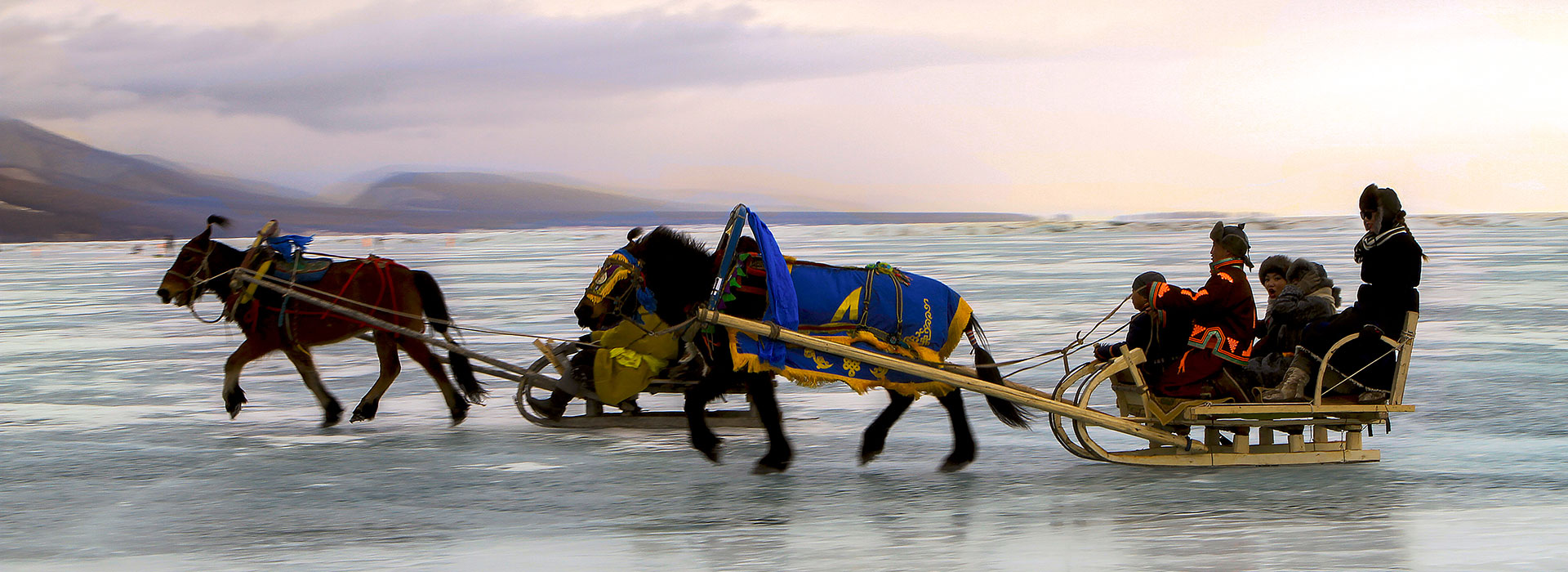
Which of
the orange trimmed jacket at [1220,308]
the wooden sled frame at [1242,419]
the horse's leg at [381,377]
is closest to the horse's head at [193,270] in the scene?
the horse's leg at [381,377]

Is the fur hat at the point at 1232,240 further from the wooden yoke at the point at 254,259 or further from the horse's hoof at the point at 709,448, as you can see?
the wooden yoke at the point at 254,259

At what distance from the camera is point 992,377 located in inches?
225

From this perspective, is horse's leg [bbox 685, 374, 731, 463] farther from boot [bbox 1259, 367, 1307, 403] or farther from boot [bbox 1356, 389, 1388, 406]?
boot [bbox 1356, 389, 1388, 406]

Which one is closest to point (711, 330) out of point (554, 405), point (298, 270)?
point (554, 405)

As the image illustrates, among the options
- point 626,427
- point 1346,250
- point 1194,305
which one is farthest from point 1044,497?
point 1346,250

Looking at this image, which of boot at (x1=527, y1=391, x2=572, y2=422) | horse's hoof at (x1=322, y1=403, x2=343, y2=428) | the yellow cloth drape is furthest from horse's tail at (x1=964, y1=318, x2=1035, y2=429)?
horse's hoof at (x1=322, y1=403, x2=343, y2=428)

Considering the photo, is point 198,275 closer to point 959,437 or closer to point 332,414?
point 332,414

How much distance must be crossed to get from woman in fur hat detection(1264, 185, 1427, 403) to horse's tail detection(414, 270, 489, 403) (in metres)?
4.13

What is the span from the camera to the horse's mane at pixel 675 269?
554cm

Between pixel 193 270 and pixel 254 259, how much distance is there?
35 centimetres

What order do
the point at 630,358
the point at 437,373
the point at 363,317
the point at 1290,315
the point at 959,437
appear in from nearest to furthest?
the point at 1290,315 → the point at 959,437 → the point at 630,358 → the point at 363,317 → the point at 437,373

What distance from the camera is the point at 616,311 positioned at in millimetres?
5602

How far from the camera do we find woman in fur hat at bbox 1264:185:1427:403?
5.08 m

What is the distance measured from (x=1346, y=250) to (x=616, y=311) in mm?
32924
